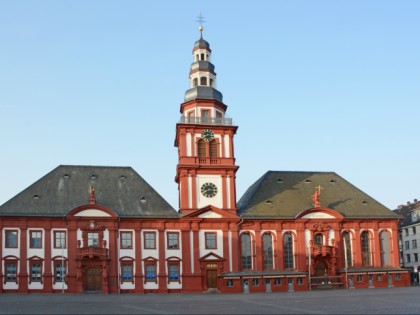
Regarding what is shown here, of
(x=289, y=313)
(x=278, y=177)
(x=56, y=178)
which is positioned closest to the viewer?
(x=289, y=313)

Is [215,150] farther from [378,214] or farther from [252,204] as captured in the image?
[378,214]

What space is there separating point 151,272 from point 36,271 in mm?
11139

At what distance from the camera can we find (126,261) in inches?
2562

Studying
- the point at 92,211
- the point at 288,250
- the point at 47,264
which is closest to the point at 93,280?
the point at 47,264

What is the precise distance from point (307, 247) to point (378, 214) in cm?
970

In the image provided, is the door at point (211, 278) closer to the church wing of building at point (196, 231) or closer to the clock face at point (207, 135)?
the church wing of building at point (196, 231)

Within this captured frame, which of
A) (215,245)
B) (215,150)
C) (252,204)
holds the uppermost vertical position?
(215,150)

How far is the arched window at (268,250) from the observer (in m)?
67.8

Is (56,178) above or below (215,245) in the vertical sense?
above

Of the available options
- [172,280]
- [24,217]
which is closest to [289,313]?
[172,280]

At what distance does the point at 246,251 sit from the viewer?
6781cm

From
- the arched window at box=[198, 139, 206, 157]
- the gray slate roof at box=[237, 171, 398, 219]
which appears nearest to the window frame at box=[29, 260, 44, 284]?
the arched window at box=[198, 139, 206, 157]

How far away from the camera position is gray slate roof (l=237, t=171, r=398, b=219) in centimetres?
6981

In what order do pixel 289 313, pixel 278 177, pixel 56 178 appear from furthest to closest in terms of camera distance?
pixel 278 177
pixel 56 178
pixel 289 313
